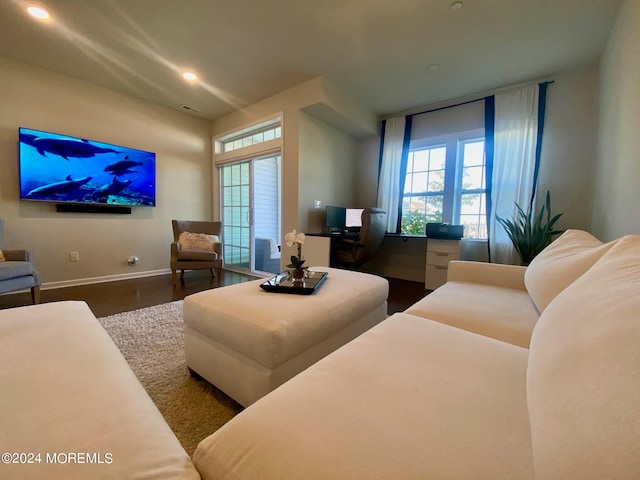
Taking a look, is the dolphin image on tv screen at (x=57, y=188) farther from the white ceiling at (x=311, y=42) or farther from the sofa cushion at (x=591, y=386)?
the sofa cushion at (x=591, y=386)

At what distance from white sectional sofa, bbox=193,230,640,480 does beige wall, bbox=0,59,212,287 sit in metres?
3.94

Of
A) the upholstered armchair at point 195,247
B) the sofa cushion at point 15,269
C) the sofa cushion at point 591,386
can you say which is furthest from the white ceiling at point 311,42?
the sofa cushion at point 591,386

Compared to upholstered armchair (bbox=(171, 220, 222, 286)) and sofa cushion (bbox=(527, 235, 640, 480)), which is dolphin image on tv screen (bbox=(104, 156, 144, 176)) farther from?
sofa cushion (bbox=(527, 235, 640, 480))

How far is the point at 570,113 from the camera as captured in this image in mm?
2793

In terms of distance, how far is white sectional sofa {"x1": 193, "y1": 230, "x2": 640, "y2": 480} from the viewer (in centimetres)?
33

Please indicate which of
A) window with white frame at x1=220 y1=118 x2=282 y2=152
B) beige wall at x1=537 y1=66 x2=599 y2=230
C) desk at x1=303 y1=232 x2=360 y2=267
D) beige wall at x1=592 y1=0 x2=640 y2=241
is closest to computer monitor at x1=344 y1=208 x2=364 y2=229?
desk at x1=303 y1=232 x2=360 y2=267

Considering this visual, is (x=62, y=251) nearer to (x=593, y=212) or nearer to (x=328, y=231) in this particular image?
(x=328, y=231)

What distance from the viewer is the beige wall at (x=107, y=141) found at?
281cm

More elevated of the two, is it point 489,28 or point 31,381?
point 489,28

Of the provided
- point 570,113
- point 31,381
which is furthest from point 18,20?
point 570,113

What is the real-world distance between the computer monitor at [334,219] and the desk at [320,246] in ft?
1.16

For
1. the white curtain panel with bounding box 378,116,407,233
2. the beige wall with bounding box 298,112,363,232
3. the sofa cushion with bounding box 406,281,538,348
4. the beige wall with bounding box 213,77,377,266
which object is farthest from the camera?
the white curtain panel with bounding box 378,116,407,233

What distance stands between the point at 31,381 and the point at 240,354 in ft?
2.04

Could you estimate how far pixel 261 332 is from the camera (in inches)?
39.8
